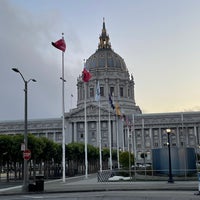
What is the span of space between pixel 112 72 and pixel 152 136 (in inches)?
1506

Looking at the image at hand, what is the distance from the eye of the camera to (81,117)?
17000 cm

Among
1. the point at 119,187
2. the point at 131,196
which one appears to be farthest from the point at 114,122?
the point at 131,196

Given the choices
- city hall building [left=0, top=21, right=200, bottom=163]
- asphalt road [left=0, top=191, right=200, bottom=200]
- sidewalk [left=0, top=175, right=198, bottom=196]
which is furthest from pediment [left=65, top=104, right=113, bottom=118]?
asphalt road [left=0, top=191, right=200, bottom=200]

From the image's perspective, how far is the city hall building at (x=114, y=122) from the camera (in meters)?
167

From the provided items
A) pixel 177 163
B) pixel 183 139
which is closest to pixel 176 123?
pixel 183 139

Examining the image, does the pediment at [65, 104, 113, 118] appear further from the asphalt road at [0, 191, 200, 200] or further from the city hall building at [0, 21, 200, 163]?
the asphalt road at [0, 191, 200, 200]

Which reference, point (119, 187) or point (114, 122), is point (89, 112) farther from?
point (119, 187)

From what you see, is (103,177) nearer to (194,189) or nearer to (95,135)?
(194,189)

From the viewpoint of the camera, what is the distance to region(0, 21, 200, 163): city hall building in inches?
6565

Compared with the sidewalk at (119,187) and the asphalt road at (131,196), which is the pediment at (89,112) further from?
the asphalt road at (131,196)

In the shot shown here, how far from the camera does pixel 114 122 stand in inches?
6619

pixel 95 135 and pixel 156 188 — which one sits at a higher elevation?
pixel 95 135

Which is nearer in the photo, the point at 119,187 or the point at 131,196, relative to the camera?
the point at 131,196

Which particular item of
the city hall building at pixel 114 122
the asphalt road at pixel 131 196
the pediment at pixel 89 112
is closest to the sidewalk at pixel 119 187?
the asphalt road at pixel 131 196
